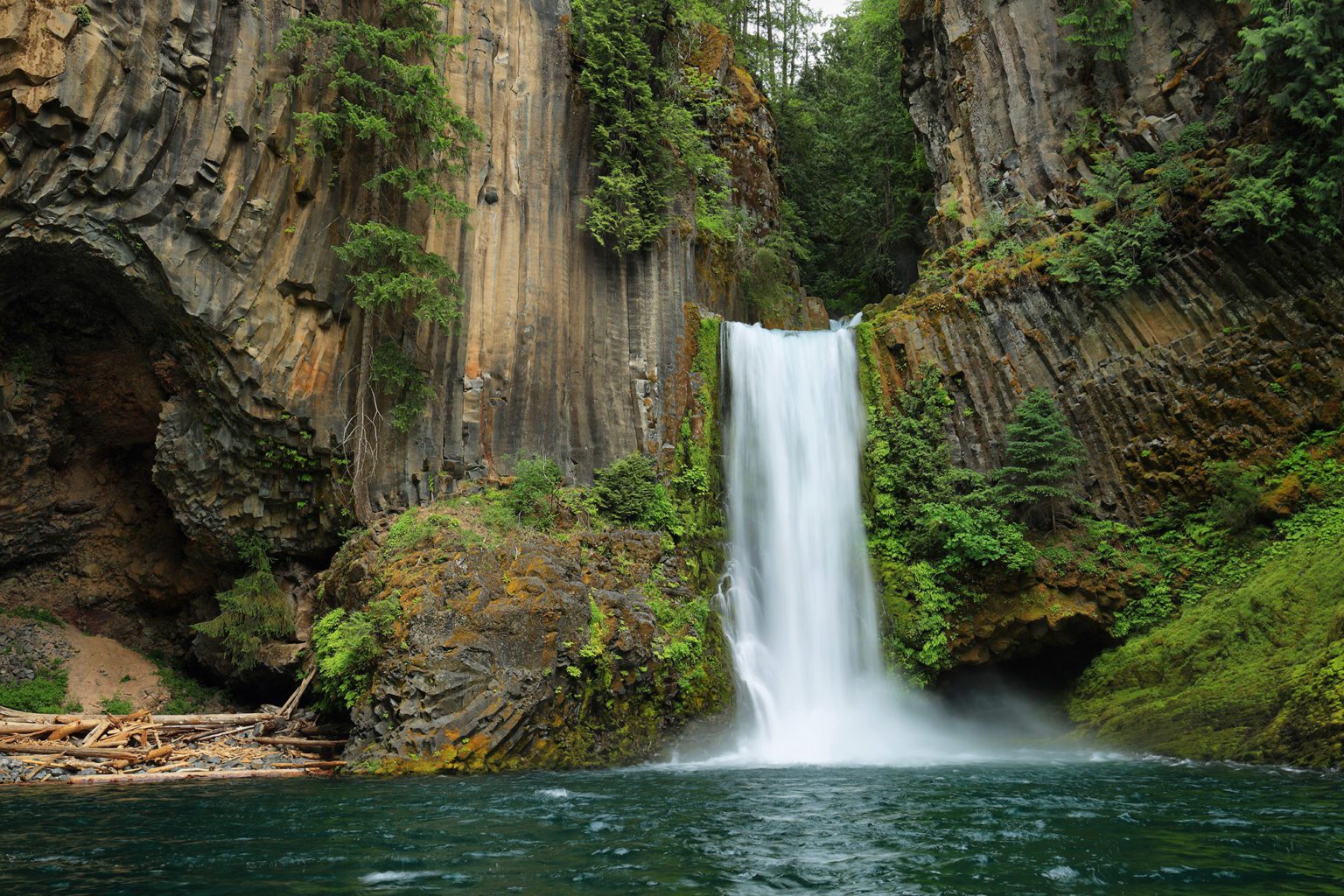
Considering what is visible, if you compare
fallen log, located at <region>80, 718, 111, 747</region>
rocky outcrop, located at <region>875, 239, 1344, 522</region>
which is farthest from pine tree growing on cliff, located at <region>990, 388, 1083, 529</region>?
fallen log, located at <region>80, 718, 111, 747</region>

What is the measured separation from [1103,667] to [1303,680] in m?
5.03

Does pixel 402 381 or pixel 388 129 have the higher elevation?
pixel 388 129

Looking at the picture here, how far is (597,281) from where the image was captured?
21344 mm

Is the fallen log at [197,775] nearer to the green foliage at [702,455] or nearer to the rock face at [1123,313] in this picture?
the green foliage at [702,455]

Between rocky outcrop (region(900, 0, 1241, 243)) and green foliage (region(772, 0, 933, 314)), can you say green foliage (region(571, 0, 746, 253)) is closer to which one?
rocky outcrop (region(900, 0, 1241, 243))

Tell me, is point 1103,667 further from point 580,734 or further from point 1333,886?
point 1333,886

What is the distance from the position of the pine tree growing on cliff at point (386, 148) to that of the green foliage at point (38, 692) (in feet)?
22.0

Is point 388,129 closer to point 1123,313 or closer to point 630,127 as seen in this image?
point 630,127

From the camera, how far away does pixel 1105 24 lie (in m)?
20.3

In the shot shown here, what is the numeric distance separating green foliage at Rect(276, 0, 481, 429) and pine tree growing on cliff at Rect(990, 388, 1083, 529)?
498 inches

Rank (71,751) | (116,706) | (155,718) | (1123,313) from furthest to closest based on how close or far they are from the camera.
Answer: (1123,313), (116,706), (155,718), (71,751)

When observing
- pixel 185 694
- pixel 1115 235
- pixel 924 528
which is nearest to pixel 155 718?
pixel 185 694

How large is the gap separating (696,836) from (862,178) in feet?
95.4

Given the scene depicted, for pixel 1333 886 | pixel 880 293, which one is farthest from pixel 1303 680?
pixel 880 293
